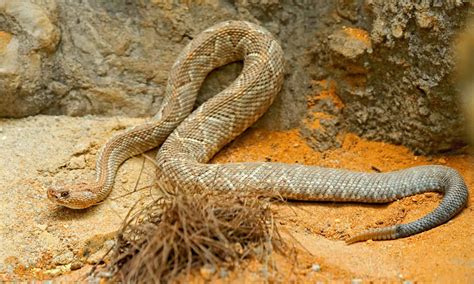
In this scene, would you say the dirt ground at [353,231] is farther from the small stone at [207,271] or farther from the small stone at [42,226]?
the small stone at [42,226]

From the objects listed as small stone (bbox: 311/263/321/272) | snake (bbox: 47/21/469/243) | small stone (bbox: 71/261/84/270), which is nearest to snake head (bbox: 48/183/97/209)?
snake (bbox: 47/21/469/243)

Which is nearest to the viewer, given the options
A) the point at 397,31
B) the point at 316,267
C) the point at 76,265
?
the point at 316,267

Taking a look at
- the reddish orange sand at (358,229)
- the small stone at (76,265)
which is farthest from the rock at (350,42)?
the small stone at (76,265)

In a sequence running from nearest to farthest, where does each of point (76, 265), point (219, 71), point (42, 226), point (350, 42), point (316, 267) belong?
point (316, 267)
point (76, 265)
point (42, 226)
point (350, 42)
point (219, 71)

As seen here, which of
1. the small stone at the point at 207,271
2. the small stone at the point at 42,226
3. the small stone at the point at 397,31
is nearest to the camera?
the small stone at the point at 207,271

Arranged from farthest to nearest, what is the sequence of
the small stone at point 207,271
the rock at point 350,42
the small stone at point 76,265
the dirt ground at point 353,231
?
the rock at point 350,42 → the small stone at point 76,265 → the dirt ground at point 353,231 → the small stone at point 207,271

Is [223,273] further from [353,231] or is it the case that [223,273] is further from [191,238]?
[353,231]

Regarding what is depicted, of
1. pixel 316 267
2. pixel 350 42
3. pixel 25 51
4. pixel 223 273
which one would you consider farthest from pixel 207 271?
pixel 25 51

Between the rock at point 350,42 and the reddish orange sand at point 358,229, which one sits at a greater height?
the rock at point 350,42
